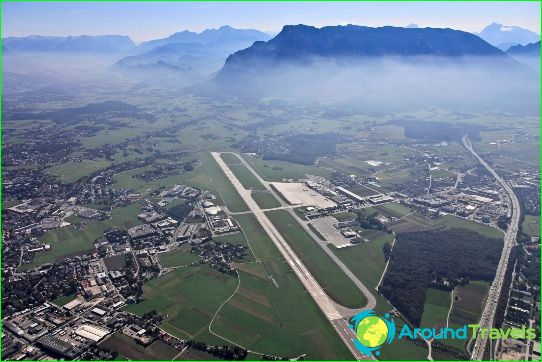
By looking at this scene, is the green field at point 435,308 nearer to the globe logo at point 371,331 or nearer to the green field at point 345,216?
the globe logo at point 371,331

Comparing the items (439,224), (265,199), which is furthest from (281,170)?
(439,224)

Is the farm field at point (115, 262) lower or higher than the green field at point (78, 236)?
higher

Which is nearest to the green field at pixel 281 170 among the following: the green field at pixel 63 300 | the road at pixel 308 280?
the road at pixel 308 280

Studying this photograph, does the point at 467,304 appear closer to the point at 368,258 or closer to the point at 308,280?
the point at 368,258

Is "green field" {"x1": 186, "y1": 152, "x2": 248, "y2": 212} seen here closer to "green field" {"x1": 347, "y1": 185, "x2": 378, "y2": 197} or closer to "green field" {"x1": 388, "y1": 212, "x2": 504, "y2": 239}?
"green field" {"x1": 347, "y1": 185, "x2": 378, "y2": 197}

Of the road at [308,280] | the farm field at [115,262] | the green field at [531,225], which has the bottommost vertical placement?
the farm field at [115,262]

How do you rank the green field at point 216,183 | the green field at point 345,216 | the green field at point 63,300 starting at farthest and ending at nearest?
the green field at point 216,183
the green field at point 345,216
the green field at point 63,300

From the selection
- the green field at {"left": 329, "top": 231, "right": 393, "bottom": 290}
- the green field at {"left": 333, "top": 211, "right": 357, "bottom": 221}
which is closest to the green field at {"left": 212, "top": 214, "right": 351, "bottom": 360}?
the green field at {"left": 329, "top": 231, "right": 393, "bottom": 290}
